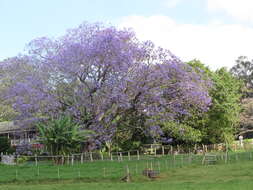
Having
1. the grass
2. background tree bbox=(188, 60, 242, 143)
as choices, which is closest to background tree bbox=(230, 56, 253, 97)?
background tree bbox=(188, 60, 242, 143)

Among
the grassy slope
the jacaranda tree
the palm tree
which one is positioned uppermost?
the jacaranda tree

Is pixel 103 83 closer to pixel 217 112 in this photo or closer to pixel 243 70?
pixel 217 112

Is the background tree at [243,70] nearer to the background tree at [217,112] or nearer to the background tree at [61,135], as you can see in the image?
the background tree at [217,112]

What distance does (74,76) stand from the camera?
29.9 m

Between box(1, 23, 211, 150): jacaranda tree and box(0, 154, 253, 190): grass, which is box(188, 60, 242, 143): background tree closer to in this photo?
box(1, 23, 211, 150): jacaranda tree

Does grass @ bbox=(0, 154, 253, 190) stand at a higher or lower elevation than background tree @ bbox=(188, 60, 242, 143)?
lower

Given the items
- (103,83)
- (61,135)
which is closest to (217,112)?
(103,83)

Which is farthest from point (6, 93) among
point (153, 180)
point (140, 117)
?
point (153, 180)

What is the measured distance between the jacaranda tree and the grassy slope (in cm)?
854

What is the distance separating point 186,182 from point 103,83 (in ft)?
44.1

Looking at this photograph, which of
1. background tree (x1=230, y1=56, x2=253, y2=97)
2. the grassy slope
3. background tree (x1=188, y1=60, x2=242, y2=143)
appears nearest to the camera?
the grassy slope

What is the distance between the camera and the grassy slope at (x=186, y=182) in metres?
16.8

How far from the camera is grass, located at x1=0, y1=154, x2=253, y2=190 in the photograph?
678 inches

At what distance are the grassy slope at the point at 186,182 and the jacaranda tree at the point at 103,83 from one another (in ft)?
28.0
